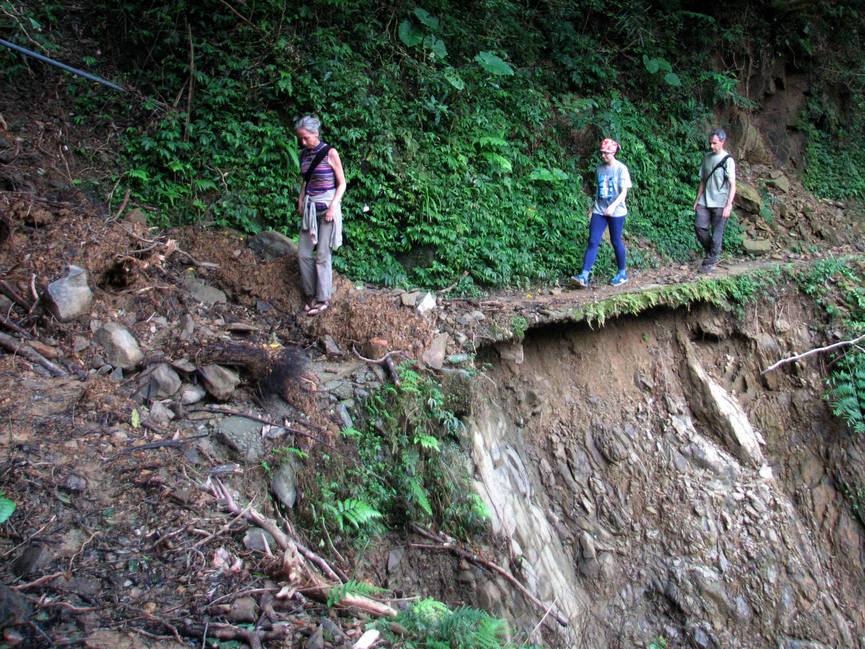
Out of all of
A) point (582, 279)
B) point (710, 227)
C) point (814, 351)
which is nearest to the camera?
point (582, 279)

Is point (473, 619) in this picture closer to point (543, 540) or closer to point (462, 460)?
point (462, 460)

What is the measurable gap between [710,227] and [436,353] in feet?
17.8

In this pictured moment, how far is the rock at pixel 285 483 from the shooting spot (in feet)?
14.1

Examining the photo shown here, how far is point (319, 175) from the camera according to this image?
20.2 ft

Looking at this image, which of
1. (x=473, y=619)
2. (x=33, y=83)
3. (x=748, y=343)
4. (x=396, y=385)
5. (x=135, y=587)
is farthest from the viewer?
(x=748, y=343)

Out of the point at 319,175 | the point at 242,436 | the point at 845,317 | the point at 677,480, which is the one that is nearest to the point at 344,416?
the point at 242,436

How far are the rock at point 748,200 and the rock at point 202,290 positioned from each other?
1021 centimetres

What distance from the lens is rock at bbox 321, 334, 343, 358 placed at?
607 centimetres

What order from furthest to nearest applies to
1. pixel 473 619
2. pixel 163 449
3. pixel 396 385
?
pixel 396 385, pixel 163 449, pixel 473 619

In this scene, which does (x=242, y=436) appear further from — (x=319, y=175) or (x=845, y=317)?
(x=845, y=317)

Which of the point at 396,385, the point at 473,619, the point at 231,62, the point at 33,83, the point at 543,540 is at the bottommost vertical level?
the point at 543,540

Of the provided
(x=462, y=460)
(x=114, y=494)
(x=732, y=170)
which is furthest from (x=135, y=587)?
(x=732, y=170)

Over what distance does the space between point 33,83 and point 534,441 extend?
7715 mm

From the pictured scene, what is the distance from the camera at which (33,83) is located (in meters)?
7.34
